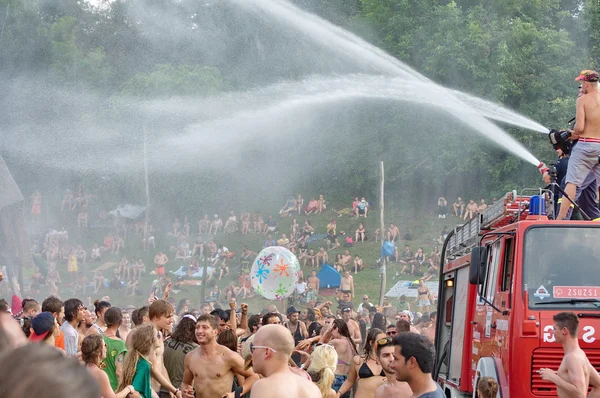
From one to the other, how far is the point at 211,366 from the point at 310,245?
3024 centimetres

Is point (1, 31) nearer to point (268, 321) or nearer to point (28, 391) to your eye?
point (268, 321)

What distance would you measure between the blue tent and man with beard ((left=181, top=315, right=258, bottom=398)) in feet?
76.8

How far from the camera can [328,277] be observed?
3244cm

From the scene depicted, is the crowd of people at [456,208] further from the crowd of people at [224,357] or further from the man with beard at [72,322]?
the man with beard at [72,322]

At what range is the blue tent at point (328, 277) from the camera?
106ft

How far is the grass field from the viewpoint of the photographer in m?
35.1

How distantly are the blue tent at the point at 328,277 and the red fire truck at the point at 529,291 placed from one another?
21831 mm

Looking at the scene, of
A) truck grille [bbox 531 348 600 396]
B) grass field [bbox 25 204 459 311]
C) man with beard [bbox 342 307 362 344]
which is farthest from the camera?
→ grass field [bbox 25 204 459 311]

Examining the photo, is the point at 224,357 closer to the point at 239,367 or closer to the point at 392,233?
the point at 239,367

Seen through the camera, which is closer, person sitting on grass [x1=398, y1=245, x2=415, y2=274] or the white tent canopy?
person sitting on grass [x1=398, y1=245, x2=415, y2=274]

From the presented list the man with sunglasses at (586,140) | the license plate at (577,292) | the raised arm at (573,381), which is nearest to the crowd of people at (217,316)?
the raised arm at (573,381)

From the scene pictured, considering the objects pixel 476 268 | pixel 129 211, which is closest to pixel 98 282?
pixel 129 211

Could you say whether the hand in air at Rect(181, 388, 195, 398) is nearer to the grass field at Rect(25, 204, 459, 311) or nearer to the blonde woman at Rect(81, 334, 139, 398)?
the blonde woman at Rect(81, 334, 139, 398)

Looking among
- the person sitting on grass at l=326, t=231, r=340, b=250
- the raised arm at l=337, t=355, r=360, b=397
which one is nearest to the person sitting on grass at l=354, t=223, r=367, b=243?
the person sitting on grass at l=326, t=231, r=340, b=250
